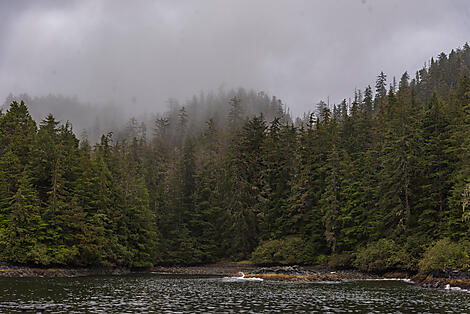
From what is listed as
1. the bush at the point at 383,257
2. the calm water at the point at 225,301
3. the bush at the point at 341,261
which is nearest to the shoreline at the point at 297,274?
the bush at the point at 383,257

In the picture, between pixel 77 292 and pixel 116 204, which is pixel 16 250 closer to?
pixel 116 204

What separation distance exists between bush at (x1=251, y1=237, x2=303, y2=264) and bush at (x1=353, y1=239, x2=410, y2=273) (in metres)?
14.3

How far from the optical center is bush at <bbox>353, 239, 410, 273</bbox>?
61.9 m

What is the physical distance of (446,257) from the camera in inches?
1972

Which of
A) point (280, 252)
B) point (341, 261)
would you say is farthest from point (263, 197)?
point (341, 261)

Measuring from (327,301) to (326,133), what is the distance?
59058mm

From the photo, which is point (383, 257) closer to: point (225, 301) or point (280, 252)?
point (280, 252)

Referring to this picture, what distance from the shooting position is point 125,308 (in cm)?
2806

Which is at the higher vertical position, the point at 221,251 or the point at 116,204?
the point at 116,204

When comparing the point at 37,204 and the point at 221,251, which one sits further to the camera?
the point at 221,251

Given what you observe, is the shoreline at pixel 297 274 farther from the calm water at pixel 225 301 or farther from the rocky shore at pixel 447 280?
the calm water at pixel 225 301

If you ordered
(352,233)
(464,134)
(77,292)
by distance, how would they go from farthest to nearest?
1. (352,233)
2. (464,134)
3. (77,292)

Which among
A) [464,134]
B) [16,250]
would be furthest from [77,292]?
[464,134]

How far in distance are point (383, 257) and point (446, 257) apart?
1465cm
